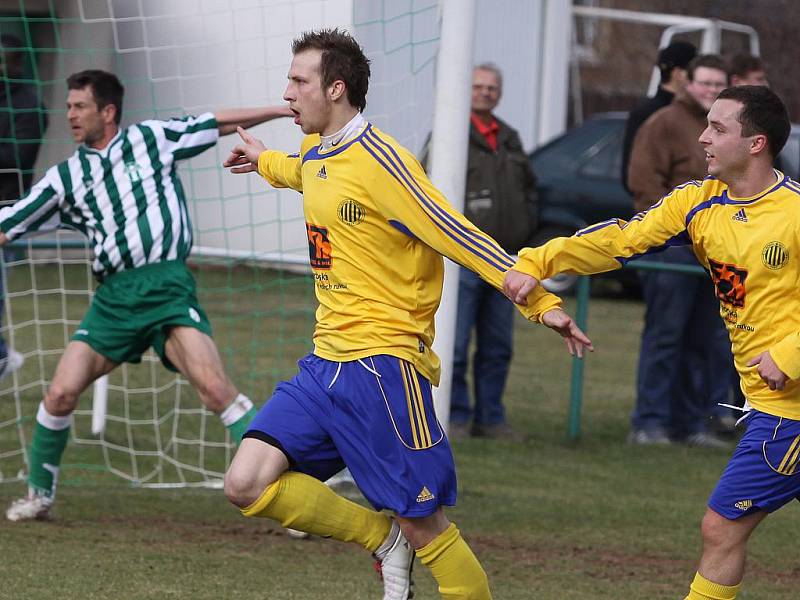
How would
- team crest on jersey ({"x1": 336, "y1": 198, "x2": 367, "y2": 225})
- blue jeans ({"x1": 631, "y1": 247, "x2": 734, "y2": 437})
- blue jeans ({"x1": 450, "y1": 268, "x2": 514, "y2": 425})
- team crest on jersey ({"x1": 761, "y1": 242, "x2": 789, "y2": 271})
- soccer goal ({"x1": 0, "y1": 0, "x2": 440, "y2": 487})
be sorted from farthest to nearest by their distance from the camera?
blue jeans ({"x1": 450, "y1": 268, "x2": 514, "y2": 425}) → blue jeans ({"x1": 631, "y1": 247, "x2": 734, "y2": 437}) → soccer goal ({"x1": 0, "y1": 0, "x2": 440, "y2": 487}) → team crest on jersey ({"x1": 336, "y1": 198, "x2": 367, "y2": 225}) → team crest on jersey ({"x1": 761, "y1": 242, "x2": 789, "y2": 271})

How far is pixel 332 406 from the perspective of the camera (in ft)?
Answer: 14.8

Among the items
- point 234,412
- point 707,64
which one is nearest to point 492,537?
point 234,412

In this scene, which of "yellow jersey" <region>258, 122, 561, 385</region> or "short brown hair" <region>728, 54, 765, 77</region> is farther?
"short brown hair" <region>728, 54, 765, 77</region>

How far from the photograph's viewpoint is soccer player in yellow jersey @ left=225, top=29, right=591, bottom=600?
4.48 metres

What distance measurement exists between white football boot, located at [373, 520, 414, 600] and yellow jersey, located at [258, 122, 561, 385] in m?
0.55

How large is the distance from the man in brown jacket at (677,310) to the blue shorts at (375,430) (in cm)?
398

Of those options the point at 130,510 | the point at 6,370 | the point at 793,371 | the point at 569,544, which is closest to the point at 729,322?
the point at 793,371

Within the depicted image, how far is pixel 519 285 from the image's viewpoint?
438 centimetres

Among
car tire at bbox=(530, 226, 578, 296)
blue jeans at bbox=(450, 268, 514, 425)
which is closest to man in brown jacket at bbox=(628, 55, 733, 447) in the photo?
blue jeans at bbox=(450, 268, 514, 425)

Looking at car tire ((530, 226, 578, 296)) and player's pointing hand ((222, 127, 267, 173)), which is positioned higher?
player's pointing hand ((222, 127, 267, 173))

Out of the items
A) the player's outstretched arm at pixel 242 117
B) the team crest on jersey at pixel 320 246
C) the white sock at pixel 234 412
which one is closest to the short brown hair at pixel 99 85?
the player's outstretched arm at pixel 242 117

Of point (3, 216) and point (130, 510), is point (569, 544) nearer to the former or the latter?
point (130, 510)

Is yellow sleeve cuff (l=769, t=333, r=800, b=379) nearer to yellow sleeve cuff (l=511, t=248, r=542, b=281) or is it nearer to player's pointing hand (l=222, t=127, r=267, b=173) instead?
yellow sleeve cuff (l=511, t=248, r=542, b=281)

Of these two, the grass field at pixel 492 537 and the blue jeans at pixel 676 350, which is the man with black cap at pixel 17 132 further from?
the blue jeans at pixel 676 350
